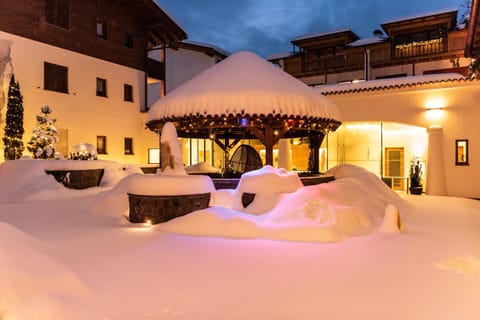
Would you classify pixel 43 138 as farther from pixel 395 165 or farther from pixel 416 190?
pixel 395 165

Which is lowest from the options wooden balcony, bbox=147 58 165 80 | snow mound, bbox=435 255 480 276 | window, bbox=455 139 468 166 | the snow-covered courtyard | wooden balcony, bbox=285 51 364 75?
snow mound, bbox=435 255 480 276

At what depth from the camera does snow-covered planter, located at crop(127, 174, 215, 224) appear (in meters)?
7.89

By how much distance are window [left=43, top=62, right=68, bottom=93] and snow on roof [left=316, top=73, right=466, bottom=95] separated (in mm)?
11935

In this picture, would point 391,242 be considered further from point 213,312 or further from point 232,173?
point 232,173

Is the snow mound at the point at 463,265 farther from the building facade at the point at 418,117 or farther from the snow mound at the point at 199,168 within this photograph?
the snow mound at the point at 199,168

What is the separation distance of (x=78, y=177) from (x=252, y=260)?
442 inches

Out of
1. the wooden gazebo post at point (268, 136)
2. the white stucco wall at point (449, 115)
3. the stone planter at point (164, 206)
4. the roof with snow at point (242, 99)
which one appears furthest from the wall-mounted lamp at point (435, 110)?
the stone planter at point (164, 206)

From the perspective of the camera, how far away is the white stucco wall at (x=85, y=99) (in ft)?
53.4

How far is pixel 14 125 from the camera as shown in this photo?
15.4 meters

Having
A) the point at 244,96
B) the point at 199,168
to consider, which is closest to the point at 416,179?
the point at 199,168

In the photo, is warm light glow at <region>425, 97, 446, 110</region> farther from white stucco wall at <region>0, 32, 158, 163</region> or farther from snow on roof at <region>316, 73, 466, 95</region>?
white stucco wall at <region>0, 32, 158, 163</region>

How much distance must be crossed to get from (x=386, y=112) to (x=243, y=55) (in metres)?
7.56

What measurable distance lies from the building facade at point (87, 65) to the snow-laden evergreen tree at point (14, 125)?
0.26 meters

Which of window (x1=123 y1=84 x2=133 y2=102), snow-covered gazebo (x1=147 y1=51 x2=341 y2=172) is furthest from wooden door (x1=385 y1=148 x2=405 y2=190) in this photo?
window (x1=123 y1=84 x2=133 y2=102)
